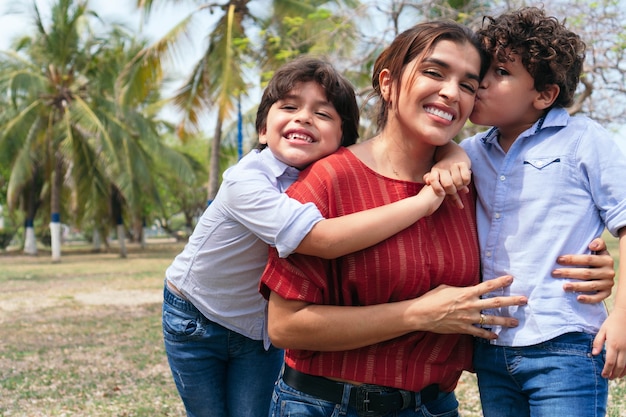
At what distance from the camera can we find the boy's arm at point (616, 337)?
6.20ft

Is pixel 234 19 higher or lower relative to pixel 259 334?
higher

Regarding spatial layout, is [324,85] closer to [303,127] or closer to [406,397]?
[303,127]

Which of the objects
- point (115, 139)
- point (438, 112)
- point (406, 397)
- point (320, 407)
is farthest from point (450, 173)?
point (115, 139)

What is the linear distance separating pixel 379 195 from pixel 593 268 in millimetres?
639

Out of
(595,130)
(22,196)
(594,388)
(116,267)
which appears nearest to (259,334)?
(594,388)

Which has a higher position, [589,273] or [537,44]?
[537,44]

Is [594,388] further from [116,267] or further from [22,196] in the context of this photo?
[22,196]

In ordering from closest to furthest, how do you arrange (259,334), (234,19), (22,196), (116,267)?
(259,334), (234,19), (116,267), (22,196)

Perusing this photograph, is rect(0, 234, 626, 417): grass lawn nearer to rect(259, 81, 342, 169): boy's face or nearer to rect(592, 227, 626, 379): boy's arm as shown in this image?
rect(592, 227, 626, 379): boy's arm

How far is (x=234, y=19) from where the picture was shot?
18.8m

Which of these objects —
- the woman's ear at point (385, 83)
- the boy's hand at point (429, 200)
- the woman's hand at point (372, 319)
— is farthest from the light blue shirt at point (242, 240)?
the woman's ear at point (385, 83)

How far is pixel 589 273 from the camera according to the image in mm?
1929

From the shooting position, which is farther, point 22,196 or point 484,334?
point 22,196

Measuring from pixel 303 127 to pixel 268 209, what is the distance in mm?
388
